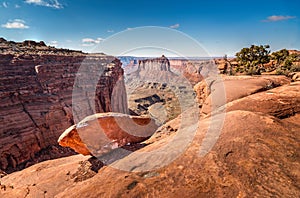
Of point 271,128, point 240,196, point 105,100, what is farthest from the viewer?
point 105,100

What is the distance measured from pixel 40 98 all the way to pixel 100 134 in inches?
796

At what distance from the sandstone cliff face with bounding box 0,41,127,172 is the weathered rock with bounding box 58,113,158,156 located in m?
14.8

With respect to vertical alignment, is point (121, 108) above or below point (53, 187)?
below

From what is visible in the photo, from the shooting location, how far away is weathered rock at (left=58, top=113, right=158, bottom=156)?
6.91m

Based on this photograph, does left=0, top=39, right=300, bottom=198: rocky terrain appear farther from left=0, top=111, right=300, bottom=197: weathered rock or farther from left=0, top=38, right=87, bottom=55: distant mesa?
left=0, top=38, right=87, bottom=55: distant mesa

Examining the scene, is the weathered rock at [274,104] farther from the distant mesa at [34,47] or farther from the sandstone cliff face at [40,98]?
the distant mesa at [34,47]

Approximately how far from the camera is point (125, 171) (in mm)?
4105

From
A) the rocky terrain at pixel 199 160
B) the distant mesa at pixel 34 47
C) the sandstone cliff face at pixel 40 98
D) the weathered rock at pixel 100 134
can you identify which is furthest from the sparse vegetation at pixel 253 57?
the distant mesa at pixel 34 47

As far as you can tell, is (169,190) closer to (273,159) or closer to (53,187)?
(273,159)

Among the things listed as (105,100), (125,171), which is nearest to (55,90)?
(105,100)

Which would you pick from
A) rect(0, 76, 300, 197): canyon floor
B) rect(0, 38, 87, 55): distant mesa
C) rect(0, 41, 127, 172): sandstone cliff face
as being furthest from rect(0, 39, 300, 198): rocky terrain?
rect(0, 38, 87, 55): distant mesa

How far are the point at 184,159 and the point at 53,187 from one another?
413cm

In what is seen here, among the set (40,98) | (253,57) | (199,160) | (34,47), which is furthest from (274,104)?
(34,47)

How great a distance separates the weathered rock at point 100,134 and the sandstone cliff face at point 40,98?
14799 mm
